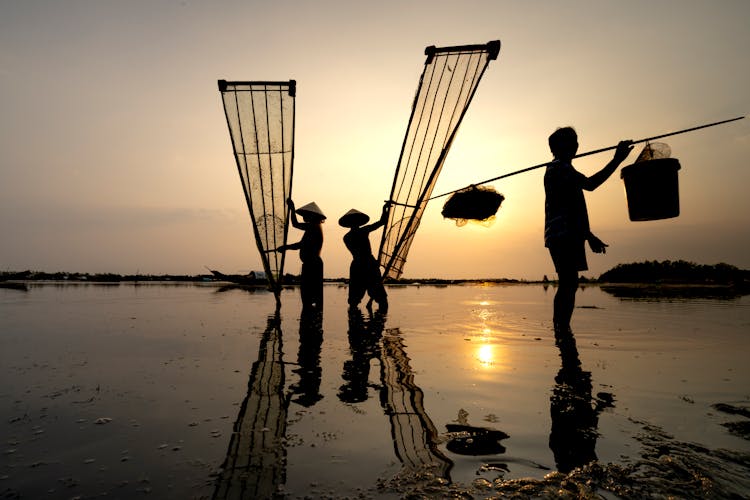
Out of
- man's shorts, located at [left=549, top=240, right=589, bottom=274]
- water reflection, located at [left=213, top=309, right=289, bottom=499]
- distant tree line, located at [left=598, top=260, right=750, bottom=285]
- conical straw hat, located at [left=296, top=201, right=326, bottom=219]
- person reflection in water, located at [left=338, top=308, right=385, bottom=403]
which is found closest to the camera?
water reflection, located at [left=213, top=309, right=289, bottom=499]

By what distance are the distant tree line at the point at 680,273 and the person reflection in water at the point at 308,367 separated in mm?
41699

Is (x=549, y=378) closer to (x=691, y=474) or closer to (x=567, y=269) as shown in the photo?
(x=691, y=474)

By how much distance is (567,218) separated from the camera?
5605mm

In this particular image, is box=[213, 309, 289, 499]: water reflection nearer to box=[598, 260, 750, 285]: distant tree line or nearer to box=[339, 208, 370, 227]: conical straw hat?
box=[339, 208, 370, 227]: conical straw hat

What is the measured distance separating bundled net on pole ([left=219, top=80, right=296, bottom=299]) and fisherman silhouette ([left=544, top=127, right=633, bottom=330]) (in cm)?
597

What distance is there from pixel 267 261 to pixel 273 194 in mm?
1636

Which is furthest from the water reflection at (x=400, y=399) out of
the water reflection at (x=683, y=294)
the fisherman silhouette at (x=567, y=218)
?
the water reflection at (x=683, y=294)

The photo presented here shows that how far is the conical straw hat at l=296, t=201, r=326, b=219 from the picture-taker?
32.4 ft

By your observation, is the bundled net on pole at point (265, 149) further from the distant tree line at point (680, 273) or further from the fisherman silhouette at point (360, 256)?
the distant tree line at point (680, 273)

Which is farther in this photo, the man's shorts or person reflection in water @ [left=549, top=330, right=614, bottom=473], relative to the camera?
the man's shorts

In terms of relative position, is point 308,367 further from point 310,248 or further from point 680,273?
point 680,273

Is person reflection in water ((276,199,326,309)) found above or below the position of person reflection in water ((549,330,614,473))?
above

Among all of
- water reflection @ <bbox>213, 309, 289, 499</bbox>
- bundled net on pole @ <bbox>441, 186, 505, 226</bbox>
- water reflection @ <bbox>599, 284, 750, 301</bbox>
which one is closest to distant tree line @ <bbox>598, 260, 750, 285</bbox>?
water reflection @ <bbox>599, 284, 750, 301</bbox>

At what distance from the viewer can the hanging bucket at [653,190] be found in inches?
205
